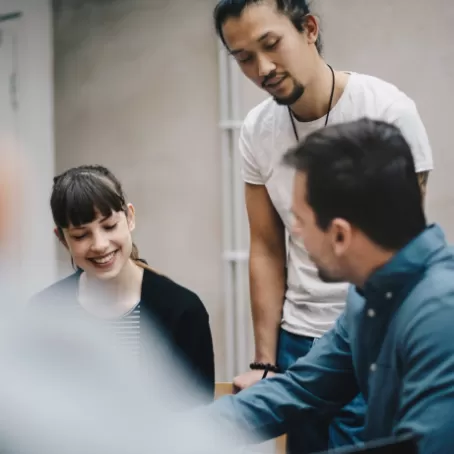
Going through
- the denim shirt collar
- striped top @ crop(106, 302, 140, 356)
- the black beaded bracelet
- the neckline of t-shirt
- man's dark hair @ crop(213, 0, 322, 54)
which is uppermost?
man's dark hair @ crop(213, 0, 322, 54)

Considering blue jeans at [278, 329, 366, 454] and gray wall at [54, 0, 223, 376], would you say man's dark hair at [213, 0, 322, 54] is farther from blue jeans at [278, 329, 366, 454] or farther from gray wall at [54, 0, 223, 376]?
gray wall at [54, 0, 223, 376]

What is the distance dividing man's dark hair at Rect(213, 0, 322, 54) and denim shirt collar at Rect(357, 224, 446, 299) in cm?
29

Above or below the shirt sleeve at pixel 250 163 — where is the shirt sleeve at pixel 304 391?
below

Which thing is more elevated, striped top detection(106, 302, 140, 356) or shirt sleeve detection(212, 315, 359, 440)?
striped top detection(106, 302, 140, 356)

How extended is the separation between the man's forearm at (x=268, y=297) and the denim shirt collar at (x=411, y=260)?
27 centimetres

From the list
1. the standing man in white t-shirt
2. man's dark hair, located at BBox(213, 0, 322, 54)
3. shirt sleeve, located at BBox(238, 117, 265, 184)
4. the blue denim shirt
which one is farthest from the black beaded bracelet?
man's dark hair, located at BBox(213, 0, 322, 54)

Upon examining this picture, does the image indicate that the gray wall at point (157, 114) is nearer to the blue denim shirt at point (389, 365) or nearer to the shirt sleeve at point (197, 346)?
the shirt sleeve at point (197, 346)

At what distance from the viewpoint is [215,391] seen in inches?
32.7

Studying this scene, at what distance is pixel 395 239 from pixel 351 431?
247 millimetres

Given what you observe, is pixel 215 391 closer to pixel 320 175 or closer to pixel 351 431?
pixel 351 431

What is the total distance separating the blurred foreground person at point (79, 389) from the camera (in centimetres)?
51

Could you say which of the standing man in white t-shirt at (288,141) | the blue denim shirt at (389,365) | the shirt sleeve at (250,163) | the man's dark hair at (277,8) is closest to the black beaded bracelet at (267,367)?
the standing man in white t-shirt at (288,141)

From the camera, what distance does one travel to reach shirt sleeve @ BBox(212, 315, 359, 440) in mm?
626

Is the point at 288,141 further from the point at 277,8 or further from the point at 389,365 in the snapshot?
the point at 389,365
